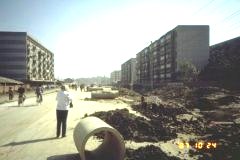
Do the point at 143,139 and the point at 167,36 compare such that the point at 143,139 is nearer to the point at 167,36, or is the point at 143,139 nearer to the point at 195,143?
the point at 195,143

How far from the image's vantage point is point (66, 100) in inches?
428

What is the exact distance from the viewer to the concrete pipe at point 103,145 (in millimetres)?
7273

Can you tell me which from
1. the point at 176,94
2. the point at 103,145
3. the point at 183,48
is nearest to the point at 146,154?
the point at 103,145

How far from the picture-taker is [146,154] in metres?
8.44

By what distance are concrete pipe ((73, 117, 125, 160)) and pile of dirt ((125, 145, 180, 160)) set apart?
0.52 metres

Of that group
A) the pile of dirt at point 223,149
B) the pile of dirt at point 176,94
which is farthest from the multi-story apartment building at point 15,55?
the pile of dirt at point 223,149

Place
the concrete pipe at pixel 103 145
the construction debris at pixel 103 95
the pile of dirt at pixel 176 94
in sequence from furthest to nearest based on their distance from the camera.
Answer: the pile of dirt at pixel 176 94 → the construction debris at pixel 103 95 → the concrete pipe at pixel 103 145

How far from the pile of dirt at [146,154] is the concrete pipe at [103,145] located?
515 millimetres

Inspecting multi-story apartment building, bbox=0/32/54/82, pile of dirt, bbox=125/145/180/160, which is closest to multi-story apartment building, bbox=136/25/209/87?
multi-story apartment building, bbox=0/32/54/82

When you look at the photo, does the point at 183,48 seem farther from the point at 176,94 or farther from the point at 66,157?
the point at 66,157

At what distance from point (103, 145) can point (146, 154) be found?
1.36 m

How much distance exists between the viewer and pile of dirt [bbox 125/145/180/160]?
323 inches
